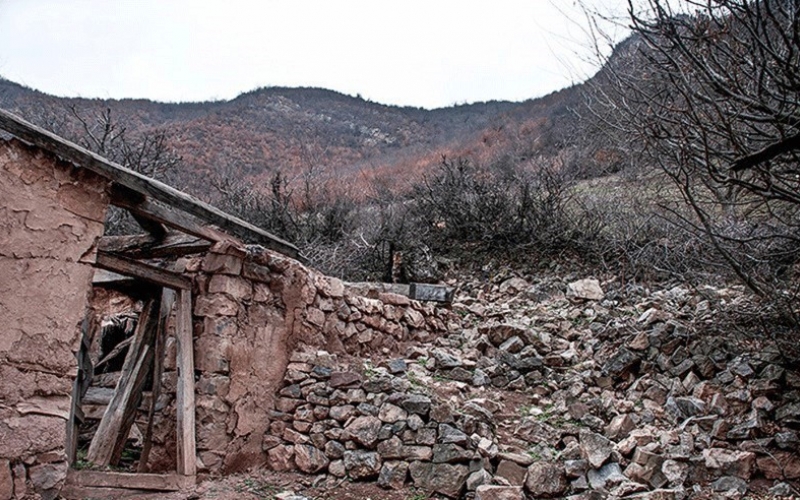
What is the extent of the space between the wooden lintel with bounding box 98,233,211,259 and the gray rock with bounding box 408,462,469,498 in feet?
8.32

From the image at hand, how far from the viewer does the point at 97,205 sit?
11.4 feet

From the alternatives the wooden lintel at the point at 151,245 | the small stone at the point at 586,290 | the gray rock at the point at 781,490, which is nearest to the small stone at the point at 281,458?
the wooden lintel at the point at 151,245

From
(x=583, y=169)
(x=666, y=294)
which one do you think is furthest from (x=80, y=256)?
(x=583, y=169)

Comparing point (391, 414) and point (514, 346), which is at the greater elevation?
point (514, 346)

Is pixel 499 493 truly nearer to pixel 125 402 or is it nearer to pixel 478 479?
pixel 478 479

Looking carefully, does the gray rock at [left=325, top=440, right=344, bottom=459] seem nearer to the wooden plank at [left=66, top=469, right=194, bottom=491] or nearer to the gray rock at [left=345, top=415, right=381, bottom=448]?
the gray rock at [left=345, top=415, right=381, bottom=448]

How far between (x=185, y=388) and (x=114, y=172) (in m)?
1.75

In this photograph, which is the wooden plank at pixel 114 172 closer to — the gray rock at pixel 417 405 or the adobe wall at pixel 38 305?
the adobe wall at pixel 38 305

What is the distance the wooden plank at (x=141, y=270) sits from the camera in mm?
3851

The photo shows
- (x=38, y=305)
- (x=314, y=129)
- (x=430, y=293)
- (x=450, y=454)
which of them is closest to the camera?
(x=38, y=305)

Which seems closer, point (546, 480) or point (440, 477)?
point (546, 480)

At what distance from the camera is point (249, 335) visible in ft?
15.1

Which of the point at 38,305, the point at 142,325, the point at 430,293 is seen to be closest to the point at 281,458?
the point at 142,325

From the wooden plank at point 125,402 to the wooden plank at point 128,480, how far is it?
26.2 inches
